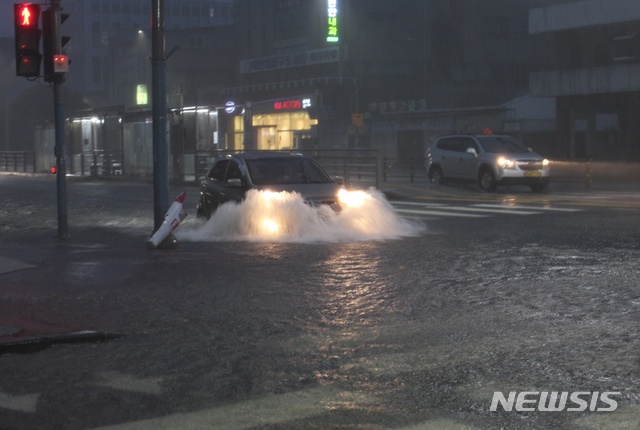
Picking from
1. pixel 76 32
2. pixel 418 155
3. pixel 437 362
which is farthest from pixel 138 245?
pixel 76 32

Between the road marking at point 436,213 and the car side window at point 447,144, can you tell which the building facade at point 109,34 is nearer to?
the car side window at point 447,144

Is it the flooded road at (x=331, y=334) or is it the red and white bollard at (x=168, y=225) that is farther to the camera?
the red and white bollard at (x=168, y=225)

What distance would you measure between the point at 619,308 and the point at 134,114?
3540 centimetres

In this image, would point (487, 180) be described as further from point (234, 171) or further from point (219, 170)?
point (234, 171)

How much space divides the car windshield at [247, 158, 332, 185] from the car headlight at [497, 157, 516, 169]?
44.1ft

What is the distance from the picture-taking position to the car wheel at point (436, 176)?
34.2 metres

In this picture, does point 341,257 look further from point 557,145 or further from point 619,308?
point 557,145

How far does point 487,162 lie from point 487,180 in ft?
1.85

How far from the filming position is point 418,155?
61469mm

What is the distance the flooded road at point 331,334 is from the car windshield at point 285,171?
6.75ft

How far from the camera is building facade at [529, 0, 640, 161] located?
47.7 m

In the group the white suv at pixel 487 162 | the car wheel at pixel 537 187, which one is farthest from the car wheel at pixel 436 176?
the car wheel at pixel 537 187

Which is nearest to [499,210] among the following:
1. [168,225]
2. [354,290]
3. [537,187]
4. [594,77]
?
[537,187]

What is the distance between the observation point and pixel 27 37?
16438 millimetres
